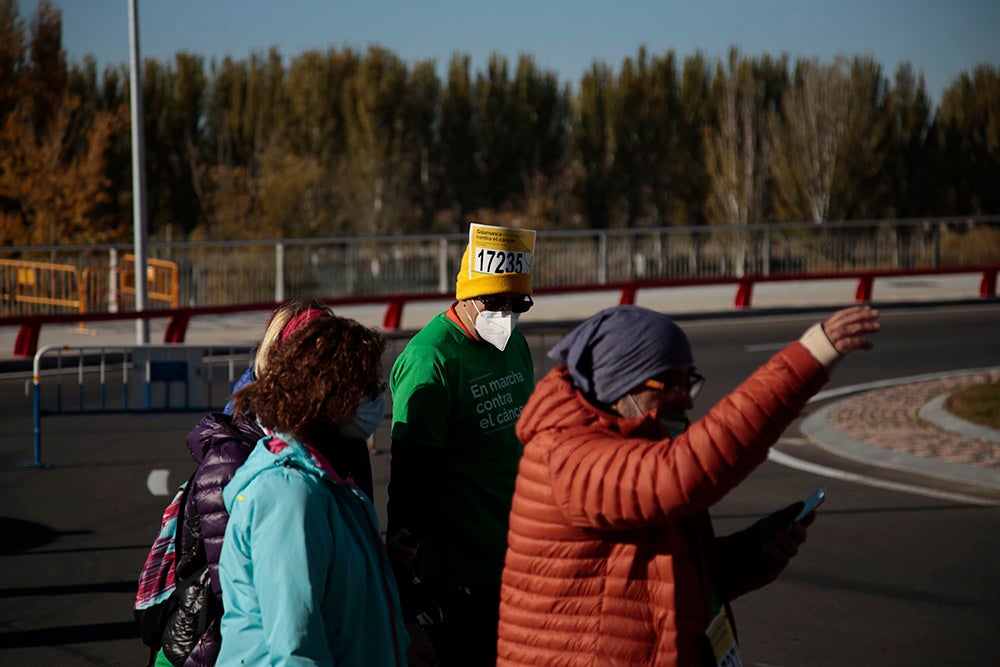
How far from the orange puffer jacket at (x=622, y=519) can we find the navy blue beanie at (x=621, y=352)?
52mm

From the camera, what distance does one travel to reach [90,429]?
469 inches

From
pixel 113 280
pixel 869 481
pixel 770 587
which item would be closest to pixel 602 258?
pixel 113 280

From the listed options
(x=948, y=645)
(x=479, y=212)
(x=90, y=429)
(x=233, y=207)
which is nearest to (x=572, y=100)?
(x=479, y=212)

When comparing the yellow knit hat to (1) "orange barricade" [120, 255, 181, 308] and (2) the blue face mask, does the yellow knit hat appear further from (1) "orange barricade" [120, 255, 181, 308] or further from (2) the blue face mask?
(1) "orange barricade" [120, 255, 181, 308]

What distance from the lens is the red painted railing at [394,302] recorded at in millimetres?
16219

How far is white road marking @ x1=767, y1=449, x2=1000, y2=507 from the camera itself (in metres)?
8.85

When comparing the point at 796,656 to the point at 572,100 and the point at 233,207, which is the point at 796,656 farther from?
the point at 572,100

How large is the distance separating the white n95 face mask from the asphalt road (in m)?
2.46

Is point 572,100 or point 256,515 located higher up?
point 572,100

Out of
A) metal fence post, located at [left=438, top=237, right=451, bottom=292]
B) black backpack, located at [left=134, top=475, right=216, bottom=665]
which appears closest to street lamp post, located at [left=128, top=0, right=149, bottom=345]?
metal fence post, located at [left=438, top=237, right=451, bottom=292]

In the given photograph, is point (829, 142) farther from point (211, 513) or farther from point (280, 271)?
point (211, 513)

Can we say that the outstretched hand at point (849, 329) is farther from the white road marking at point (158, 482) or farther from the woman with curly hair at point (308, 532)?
the white road marking at point (158, 482)

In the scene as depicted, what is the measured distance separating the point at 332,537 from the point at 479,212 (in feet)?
157

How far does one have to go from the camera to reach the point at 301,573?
2.71 m
